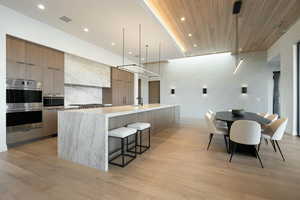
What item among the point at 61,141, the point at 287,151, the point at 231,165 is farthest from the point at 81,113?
the point at 287,151

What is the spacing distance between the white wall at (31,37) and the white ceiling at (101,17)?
0.54ft

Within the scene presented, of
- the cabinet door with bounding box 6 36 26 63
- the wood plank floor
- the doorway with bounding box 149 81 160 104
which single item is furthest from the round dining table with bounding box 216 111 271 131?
the doorway with bounding box 149 81 160 104

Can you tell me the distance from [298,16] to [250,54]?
3349mm

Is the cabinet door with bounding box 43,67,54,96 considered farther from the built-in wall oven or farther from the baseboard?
the baseboard

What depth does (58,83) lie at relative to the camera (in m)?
4.12

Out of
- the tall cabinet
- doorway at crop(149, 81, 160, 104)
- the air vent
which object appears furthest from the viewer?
doorway at crop(149, 81, 160, 104)

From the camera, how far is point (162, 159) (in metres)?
2.63

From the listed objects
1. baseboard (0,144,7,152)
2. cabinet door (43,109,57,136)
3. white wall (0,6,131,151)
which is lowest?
baseboard (0,144,7,152)

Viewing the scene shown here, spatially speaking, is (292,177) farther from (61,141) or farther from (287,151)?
(61,141)

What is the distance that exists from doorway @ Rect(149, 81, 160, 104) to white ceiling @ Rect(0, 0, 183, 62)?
4421 mm

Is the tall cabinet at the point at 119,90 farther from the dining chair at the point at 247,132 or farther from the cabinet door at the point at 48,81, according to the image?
the dining chair at the point at 247,132

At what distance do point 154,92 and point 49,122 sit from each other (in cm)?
646

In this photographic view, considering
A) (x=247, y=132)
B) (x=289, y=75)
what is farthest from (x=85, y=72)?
(x=289, y=75)

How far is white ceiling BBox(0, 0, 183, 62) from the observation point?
304cm
